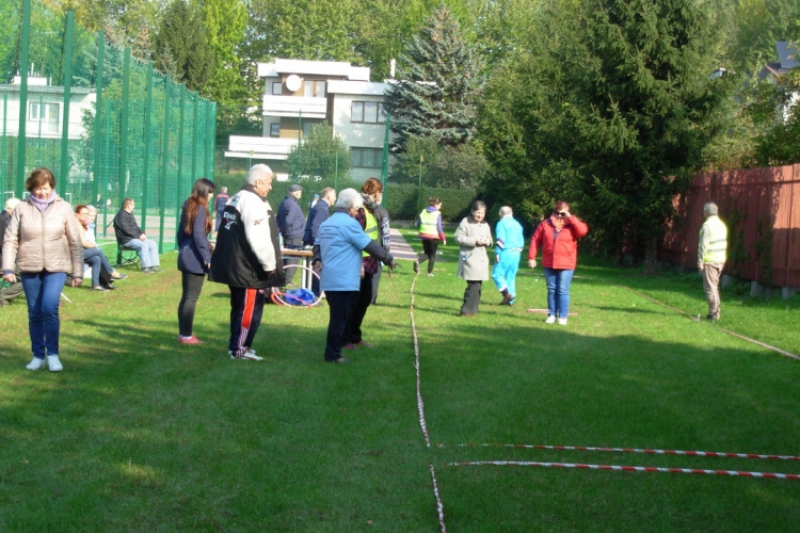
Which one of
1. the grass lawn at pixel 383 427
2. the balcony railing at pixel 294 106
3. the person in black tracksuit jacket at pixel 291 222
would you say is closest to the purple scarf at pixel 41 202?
the grass lawn at pixel 383 427

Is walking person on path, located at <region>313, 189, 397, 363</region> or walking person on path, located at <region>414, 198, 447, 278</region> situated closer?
walking person on path, located at <region>313, 189, 397, 363</region>

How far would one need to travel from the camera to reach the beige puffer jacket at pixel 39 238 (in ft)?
28.2

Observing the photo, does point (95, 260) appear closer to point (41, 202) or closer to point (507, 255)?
point (507, 255)

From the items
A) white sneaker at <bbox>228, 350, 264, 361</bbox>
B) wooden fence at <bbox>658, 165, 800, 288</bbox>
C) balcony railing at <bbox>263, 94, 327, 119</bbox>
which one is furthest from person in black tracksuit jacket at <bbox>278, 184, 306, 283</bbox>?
balcony railing at <bbox>263, 94, 327, 119</bbox>

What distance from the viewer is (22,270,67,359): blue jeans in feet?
28.6

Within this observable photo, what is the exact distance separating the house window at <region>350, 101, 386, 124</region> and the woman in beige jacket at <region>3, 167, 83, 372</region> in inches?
2422

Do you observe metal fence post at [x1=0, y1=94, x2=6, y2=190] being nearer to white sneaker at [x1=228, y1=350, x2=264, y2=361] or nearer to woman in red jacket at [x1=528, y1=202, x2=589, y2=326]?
white sneaker at [x1=228, y1=350, x2=264, y2=361]

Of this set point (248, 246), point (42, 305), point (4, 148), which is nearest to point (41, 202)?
point (42, 305)

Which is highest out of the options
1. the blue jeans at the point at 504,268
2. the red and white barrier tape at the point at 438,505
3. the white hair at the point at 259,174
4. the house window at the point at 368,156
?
the house window at the point at 368,156

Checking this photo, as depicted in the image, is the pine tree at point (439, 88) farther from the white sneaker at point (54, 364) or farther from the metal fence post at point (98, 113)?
the white sneaker at point (54, 364)

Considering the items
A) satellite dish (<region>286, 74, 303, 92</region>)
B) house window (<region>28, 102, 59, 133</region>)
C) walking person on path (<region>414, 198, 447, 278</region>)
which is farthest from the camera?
satellite dish (<region>286, 74, 303, 92</region>)

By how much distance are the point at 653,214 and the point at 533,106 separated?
12.0 metres

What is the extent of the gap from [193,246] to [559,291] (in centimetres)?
557

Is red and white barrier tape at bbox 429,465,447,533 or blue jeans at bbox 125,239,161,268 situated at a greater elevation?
blue jeans at bbox 125,239,161,268
